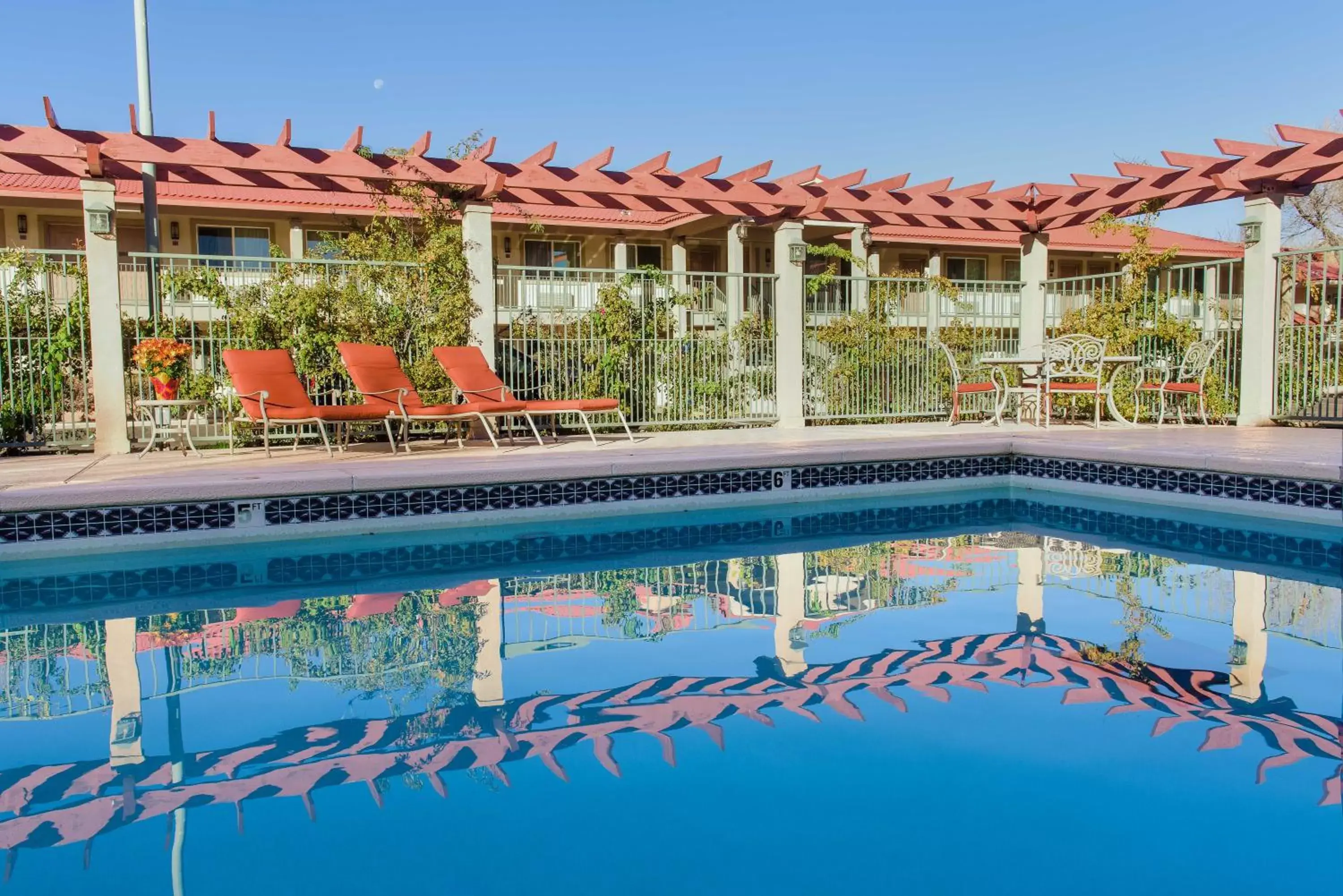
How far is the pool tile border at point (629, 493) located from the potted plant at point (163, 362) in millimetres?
2484

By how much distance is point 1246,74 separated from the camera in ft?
62.0

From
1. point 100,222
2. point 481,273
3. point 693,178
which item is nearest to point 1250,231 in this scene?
point 693,178

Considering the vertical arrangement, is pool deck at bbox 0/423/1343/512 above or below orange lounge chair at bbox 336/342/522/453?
below

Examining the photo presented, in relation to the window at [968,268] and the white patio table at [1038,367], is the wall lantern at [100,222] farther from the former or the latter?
the window at [968,268]

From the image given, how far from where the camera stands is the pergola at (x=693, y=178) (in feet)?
27.7

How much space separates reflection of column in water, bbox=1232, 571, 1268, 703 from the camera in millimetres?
3160

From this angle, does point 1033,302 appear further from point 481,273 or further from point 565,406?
point 565,406

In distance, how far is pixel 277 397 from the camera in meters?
7.74

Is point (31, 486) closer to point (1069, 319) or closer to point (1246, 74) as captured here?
point (1069, 319)

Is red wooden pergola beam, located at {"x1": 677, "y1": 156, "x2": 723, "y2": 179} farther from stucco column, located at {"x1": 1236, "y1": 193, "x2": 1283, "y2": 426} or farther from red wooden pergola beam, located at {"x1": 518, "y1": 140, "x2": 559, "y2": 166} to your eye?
stucco column, located at {"x1": 1236, "y1": 193, "x2": 1283, "y2": 426}

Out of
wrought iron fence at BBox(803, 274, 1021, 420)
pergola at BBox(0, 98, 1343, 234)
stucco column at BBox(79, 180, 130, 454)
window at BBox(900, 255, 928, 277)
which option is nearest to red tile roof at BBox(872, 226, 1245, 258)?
window at BBox(900, 255, 928, 277)

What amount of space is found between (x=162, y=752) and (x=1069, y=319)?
11795 millimetres

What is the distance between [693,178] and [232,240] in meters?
13.8

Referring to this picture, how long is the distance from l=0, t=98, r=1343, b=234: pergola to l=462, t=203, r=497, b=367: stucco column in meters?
0.38
